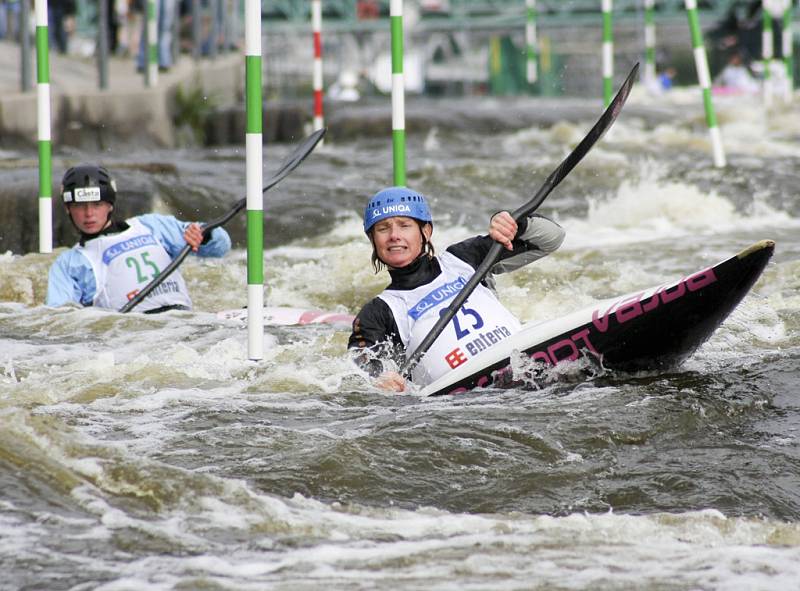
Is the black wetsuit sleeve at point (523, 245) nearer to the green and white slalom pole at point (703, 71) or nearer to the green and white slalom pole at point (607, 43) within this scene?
the green and white slalom pole at point (703, 71)

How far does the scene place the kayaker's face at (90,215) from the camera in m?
6.90

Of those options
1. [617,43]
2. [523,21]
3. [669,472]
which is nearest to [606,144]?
[669,472]

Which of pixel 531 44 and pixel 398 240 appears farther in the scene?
pixel 531 44

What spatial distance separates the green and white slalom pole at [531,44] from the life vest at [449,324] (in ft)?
61.4

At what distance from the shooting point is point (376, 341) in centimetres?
501

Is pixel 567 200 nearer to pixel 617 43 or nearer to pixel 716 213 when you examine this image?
pixel 716 213

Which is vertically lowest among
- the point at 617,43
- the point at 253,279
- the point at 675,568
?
the point at 675,568

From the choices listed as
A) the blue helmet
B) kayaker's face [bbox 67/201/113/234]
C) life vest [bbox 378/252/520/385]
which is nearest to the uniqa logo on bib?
the blue helmet

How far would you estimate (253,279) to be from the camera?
5109 millimetres

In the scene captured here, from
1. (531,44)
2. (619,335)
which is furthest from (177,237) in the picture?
(531,44)

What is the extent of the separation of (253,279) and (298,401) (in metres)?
0.56

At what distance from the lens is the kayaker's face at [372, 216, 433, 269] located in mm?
5043

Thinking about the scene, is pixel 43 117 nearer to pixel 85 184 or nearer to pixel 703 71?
pixel 85 184

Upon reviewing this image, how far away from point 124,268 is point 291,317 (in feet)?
2.98
